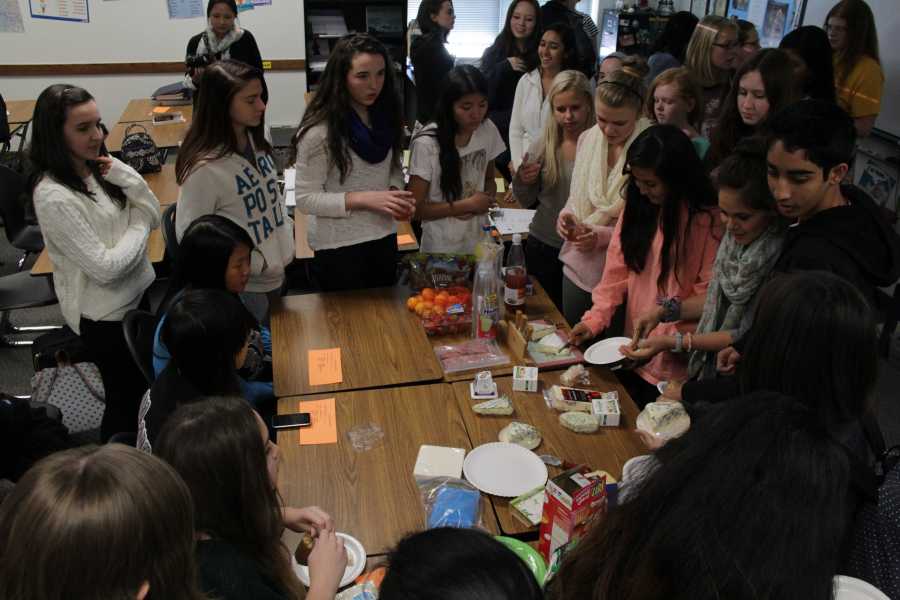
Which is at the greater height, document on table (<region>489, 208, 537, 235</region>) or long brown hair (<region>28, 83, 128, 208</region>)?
long brown hair (<region>28, 83, 128, 208</region>)

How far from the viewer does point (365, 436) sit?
77.9 inches

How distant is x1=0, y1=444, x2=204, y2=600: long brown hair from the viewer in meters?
1.03

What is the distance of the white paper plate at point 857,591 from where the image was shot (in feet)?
4.26

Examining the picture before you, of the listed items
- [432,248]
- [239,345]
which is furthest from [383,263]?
[239,345]

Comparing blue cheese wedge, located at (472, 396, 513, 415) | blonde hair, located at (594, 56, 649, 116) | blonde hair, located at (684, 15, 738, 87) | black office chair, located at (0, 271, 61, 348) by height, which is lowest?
black office chair, located at (0, 271, 61, 348)

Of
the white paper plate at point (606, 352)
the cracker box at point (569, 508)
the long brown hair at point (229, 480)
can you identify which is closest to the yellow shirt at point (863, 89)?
the white paper plate at point (606, 352)

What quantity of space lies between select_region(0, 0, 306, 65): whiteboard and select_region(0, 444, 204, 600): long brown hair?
642 centimetres

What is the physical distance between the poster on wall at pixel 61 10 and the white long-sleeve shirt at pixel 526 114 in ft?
15.8

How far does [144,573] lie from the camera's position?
1.08m

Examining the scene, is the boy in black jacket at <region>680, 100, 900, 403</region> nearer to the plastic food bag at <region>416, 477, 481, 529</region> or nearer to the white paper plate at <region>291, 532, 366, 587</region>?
the plastic food bag at <region>416, 477, 481, 529</region>

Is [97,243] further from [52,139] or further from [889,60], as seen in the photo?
[889,60]

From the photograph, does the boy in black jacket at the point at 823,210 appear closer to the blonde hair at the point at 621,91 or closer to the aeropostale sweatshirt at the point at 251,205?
the blonde hair at the point at 621,91

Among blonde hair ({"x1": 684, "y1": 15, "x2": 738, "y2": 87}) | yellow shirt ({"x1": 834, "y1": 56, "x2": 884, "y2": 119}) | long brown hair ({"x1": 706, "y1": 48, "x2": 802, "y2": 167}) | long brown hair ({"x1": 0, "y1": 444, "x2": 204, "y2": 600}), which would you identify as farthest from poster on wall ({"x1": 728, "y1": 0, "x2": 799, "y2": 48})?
long brown hair ({"x1": 0, "y1": 444, "x2": 204, "y2": 600})

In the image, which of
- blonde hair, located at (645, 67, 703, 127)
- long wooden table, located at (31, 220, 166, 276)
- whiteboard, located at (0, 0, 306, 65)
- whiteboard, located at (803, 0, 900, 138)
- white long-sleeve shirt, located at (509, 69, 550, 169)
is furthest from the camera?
whiteboard, located at (0, 0, 306, 65)
